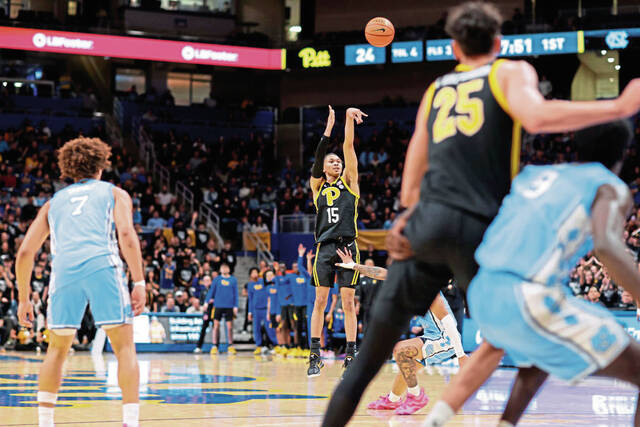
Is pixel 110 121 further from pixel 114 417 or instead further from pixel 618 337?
pixel 618 337

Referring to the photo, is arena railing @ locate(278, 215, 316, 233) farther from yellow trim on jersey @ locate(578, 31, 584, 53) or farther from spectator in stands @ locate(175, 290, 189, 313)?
yellow trim on jersey @ locate(578, 31, 584, 53)

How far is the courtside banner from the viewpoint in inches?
1161

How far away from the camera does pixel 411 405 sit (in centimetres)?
812

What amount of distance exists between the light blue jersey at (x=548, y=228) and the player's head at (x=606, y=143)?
212 mm

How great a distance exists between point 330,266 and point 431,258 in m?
6.44

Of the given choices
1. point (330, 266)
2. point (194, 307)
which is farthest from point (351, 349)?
point (194, 307)

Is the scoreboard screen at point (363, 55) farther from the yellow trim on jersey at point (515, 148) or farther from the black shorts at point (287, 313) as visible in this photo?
the yellow trim on jersey at point (515, 148)

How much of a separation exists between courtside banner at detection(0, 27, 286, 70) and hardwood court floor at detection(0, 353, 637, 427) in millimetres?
17613

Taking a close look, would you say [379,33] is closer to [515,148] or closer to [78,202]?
[78,202]

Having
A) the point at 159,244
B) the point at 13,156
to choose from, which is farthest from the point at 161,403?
the point at 13,156

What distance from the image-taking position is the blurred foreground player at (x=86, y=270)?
17.9 feet

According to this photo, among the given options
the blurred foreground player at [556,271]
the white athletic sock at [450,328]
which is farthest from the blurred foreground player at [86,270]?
the white athletic sock at [450,328]

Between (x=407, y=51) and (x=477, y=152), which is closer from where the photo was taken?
(x=477, y=152)

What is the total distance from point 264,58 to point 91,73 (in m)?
8.25
